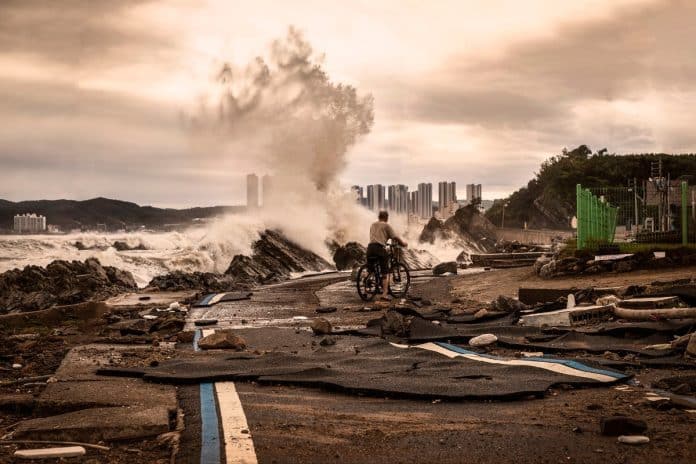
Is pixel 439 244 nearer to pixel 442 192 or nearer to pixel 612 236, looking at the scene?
pixel 612 236

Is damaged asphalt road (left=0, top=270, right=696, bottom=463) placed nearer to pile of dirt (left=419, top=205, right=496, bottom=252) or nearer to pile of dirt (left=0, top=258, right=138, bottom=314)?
pile of dirt (left=0, top=258, right=138, bottom=314)

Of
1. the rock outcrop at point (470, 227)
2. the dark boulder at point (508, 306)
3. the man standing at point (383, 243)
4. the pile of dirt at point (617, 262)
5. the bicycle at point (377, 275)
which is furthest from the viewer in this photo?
the rock outcrop at point (470, 227)

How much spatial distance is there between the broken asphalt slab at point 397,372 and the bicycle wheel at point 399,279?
9237 mm

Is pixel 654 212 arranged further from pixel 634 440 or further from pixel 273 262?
pixel 634 440

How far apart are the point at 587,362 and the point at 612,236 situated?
17979 millimetres

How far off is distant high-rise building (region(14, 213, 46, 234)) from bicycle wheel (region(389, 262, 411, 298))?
7692 centimetres

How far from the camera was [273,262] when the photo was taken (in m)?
36.2

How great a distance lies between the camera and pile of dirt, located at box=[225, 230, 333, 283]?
31578 mm

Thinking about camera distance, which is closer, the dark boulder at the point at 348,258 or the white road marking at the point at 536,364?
the white road marking at the point at 536,364

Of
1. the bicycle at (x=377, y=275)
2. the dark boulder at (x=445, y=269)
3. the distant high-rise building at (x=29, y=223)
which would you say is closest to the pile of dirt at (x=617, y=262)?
the bicycle at (x=377, y=275)

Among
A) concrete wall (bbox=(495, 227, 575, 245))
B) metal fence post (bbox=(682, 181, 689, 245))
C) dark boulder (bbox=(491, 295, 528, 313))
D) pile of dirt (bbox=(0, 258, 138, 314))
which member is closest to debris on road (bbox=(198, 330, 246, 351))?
dark boulder (bbox=(491, 295, 528, 313))

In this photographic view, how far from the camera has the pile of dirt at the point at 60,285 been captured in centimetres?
2094

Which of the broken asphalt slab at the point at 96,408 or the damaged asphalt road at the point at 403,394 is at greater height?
the broken asphalt slab at the point at 96,408

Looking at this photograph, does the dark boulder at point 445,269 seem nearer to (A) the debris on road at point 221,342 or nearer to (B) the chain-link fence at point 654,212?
(B) the chain-link fence at point 654,212
